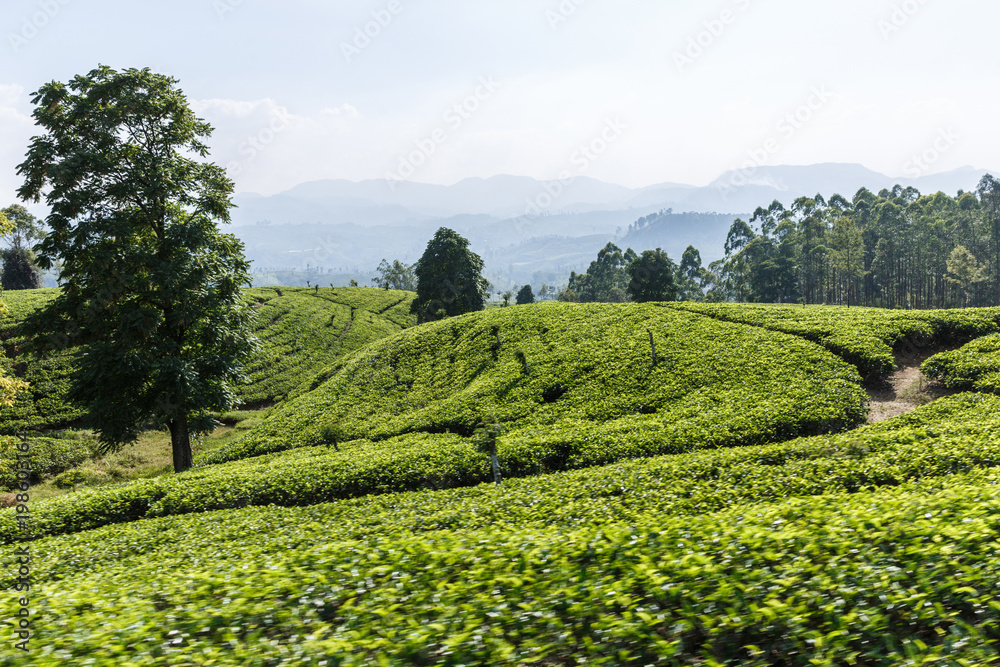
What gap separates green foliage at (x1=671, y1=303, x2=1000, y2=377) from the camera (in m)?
22.6

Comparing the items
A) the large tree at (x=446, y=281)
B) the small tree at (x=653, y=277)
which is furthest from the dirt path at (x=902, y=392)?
the small tree at (x=653, y=277)

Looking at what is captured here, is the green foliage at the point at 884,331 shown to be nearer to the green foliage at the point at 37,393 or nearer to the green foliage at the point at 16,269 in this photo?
the green foliage at the point at 37,393

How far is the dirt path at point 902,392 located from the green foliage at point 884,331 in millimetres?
715

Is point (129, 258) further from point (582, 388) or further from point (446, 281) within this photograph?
point (446, 281)

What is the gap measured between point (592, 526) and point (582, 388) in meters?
16.2

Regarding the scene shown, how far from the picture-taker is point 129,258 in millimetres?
20406

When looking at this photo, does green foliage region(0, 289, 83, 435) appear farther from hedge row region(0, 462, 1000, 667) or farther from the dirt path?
the dirt path

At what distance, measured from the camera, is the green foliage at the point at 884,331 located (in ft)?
74.1

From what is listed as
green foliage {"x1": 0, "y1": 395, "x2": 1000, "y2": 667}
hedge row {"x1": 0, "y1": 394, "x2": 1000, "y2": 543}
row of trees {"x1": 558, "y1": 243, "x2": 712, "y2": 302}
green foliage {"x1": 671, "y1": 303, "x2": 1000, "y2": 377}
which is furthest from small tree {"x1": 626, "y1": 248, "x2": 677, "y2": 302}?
green foliage {"x1": 0, "y1": 395, "x2": 1000, "y2": 667}

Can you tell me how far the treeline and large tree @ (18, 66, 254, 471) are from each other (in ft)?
292

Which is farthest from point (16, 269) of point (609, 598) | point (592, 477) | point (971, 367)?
point (971, 367)

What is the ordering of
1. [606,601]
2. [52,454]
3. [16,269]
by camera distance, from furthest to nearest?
[16,269]
[52,454]
[606,601]

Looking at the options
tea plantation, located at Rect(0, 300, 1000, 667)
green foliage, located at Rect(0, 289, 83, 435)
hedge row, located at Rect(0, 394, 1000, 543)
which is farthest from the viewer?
green foliage, located at Rect(0, 289, 83, 435)

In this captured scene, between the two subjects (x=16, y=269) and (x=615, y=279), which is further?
(x=615, y=279)
